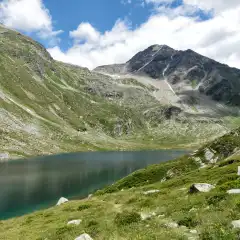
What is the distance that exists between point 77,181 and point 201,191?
96.7 m

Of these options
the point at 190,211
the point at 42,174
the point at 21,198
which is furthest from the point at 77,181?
the point at 190,211

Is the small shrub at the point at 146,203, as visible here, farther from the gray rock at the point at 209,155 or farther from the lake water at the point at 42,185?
the lake water at the point at 42,185

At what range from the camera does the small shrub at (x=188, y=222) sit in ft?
64.3

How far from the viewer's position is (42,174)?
5468 inches

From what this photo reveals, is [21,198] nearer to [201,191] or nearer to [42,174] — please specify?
[42,174]

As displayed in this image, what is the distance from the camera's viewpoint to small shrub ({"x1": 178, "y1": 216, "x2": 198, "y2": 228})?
19.6 meters

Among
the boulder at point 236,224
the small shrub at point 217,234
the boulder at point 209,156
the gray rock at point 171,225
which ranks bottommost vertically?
the gray rock at point 171,225

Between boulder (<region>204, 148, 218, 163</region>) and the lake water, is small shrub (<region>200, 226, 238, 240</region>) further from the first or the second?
the lake water

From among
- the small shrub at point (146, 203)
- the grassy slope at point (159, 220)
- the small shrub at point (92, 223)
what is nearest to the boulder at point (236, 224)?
the grassy slope at point (159, 220)

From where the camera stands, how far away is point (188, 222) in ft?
65.6

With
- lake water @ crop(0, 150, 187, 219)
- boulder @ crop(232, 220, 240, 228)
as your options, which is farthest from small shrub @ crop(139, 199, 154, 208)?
lake water @ crop(0, 150, 187, 219)

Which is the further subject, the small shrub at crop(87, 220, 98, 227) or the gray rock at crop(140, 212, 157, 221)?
the small shrub at crop(87, 220, 98, 227)

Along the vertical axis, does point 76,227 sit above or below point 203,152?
below

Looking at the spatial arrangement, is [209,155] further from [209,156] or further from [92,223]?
[92,223]
